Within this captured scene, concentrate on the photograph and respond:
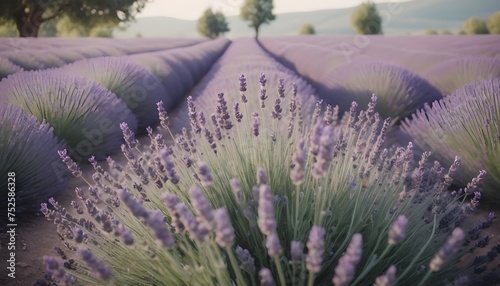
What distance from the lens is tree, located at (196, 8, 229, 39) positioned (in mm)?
47969

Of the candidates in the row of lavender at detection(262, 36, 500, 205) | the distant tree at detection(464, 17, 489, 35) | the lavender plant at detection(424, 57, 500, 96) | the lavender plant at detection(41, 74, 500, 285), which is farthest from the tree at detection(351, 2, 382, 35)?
the lavender plant at detection(41, 74, 500, 285)

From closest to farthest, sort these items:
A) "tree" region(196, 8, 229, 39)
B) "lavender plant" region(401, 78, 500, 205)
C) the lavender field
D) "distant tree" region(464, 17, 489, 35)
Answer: the lavender field, "lavender plant" region(401, 78, 500, 205), "distant tree" region(464, 17, 489, 35), "tree" region(196, 8, 229, 39)

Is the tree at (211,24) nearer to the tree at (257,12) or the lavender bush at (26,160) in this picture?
the tree at (257,12)

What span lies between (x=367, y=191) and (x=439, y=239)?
0.37m

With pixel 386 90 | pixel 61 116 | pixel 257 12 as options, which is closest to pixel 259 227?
pixel 61 116

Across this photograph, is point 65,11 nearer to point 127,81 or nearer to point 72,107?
point 127,81

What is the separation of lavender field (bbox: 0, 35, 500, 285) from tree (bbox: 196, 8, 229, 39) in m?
46.2

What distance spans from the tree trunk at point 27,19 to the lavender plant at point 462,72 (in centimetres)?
1738

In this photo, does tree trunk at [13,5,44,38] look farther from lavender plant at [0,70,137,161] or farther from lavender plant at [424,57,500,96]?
lavender plant at [424,57,500,96]

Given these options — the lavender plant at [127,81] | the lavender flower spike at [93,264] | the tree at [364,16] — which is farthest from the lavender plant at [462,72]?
the tree at [364,16]

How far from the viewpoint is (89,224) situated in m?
1.49

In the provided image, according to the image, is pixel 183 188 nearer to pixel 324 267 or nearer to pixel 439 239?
pixel 324 267

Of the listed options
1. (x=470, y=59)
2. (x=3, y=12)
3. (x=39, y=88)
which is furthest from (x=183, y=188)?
(x=3, y=12)

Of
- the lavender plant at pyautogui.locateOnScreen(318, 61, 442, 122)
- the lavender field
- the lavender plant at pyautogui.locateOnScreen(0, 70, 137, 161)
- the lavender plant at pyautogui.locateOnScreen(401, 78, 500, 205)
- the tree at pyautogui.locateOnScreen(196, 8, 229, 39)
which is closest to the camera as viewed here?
the lavender field
